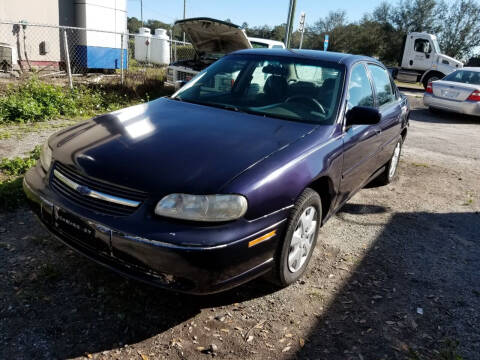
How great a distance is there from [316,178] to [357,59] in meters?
1.69

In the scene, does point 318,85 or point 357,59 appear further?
point 357,59

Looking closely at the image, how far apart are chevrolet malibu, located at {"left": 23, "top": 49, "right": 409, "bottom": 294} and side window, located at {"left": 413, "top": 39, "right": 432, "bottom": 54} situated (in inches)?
720

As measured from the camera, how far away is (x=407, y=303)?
2.77 meters

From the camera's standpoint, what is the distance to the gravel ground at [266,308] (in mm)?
2232

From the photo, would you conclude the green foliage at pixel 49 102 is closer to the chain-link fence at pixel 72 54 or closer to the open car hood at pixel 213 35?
the chain-link fence at pixel 72 54

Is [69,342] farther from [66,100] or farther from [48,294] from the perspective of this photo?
[66,100]

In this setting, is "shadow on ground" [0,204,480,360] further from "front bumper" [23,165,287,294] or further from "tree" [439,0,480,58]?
"tree" [439,0,480,58]

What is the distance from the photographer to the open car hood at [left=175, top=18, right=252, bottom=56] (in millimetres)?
8617

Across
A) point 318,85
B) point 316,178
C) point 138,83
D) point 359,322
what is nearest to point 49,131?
point 138,83

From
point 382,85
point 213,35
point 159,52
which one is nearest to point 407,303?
point 382,85

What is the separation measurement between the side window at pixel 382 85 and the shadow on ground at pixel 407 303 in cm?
139

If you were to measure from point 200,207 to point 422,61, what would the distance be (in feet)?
66.9

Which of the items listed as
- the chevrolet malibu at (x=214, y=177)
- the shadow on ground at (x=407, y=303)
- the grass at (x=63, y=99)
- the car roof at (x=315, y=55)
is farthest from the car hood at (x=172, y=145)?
the grass at (x=63, y=99)

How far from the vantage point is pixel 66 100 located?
751cm
